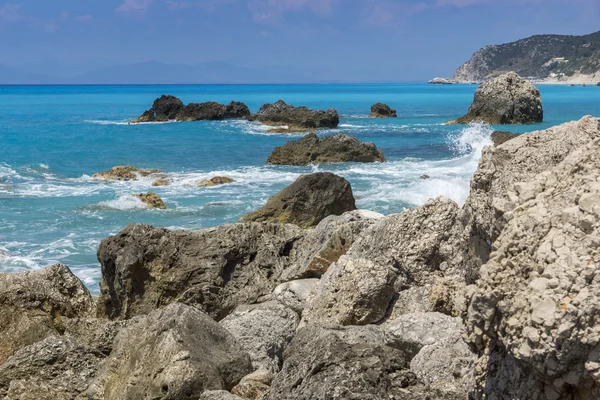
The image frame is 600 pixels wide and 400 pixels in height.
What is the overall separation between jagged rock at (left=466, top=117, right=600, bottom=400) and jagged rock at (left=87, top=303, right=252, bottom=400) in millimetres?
2379

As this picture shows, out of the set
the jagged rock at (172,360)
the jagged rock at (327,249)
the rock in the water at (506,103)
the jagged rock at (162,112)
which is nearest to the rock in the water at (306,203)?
the jagged rock at (327,249)

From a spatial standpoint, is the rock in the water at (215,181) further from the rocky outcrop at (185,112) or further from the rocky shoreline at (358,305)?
the rocky outcrop at (185,112)

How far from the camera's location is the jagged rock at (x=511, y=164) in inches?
157

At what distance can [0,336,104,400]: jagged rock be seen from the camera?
5.63 meters

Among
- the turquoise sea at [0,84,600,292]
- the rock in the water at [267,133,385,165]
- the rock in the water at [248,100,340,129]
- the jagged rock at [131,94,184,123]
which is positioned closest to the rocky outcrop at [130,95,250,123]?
the jagged rock at [131,94,184,123]

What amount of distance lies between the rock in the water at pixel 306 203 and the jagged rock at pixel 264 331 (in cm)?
684

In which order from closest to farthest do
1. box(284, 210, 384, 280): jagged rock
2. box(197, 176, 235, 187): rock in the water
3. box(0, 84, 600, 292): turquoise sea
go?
box(284, 210, 384, 280): jagged rock → box(0, 84, 600, 292): turquoise sea → box(197, 176, 235, 187): rock in the water

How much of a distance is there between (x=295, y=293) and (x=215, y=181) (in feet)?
53.9

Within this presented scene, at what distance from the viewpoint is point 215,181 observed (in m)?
23.0

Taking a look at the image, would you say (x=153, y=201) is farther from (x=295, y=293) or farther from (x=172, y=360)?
(x=172, y=360)

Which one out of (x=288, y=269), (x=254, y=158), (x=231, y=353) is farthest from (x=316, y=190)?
(x=254, y=158)

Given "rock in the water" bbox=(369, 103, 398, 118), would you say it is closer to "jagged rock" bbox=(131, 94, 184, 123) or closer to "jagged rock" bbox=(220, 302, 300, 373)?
"jagged rock" bbox=(131, 94, 184, 123)

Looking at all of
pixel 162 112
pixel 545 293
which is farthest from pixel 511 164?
pixel 162 112

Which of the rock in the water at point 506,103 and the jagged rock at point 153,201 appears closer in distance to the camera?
the jagged rock at point 153,201
